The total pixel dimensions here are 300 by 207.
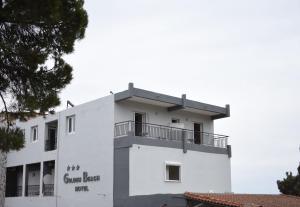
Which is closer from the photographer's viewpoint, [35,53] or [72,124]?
[35,53]

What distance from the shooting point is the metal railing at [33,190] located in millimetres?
31938

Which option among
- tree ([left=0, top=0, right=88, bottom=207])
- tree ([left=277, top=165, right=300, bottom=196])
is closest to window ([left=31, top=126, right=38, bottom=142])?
tree ([left=277, top=165, right=300, bottom=196])

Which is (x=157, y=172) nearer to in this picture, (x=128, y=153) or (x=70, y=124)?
(x=128, y=153)

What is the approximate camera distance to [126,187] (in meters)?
24.5

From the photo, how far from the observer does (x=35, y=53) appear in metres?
14.9

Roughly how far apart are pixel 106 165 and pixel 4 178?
458 inches

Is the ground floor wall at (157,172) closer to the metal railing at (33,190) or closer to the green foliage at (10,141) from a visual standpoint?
the metal railing at (33,190)

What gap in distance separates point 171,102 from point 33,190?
1069cm

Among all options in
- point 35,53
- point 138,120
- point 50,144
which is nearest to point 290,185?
point 138,120

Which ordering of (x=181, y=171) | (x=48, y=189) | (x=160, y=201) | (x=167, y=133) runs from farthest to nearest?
(x=48, y=189), (x=167, y=133), (x=181, y=171), (x=160, y=201)

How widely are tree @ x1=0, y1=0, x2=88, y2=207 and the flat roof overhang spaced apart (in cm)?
995

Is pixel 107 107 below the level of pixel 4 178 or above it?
above

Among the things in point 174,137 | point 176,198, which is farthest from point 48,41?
point 174,137

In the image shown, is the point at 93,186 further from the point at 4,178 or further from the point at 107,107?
the point at 4,178
